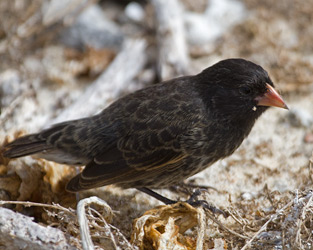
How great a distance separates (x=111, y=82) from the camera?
545 centimetres

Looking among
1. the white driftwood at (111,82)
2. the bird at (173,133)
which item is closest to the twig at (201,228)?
the bird at (173,133)

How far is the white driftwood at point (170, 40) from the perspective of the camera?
5.55 m

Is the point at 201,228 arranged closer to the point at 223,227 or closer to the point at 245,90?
the point at 223,227

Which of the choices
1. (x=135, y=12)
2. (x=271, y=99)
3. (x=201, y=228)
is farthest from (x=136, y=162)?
(x=135, y=12)

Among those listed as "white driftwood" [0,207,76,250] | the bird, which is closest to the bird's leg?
the bird

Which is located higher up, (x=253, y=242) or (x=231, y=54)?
(x=231, y=54)

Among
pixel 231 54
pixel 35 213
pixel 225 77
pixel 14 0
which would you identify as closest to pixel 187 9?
pixel 231 54

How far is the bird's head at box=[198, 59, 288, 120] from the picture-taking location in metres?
3.81

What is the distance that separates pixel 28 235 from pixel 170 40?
328 cm

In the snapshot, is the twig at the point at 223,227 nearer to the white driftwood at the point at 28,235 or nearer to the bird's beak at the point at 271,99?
the bird's beak at the point at 271,99

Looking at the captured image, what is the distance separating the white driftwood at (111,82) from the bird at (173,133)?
980 mm

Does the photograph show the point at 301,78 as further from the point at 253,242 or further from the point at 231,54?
the point at 253,242

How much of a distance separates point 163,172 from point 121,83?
188 cm

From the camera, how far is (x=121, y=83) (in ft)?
18.1
